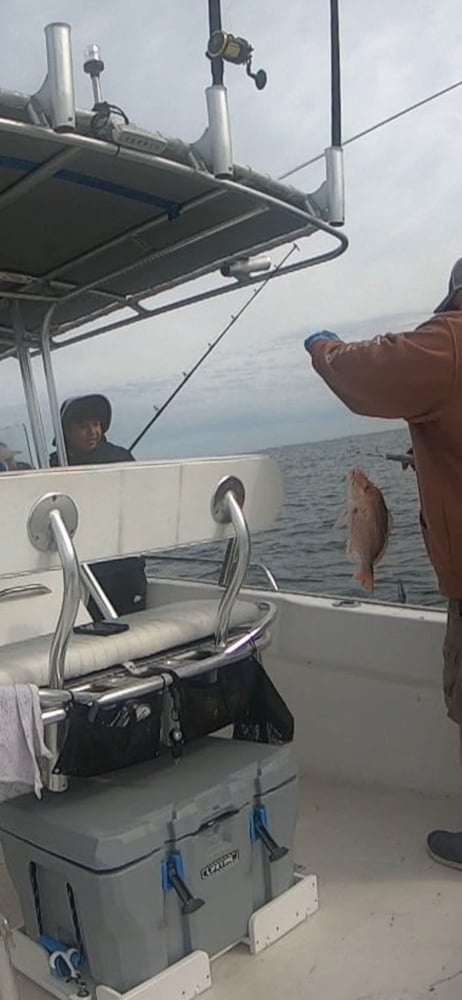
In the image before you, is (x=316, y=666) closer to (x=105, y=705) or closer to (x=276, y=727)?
(x=276, y=727)

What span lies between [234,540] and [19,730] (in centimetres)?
72

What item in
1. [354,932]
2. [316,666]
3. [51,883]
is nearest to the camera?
[51,883]

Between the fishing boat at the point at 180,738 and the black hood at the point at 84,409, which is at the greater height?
the black hood at the point at 84,409

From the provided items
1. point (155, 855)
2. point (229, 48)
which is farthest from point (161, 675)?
point (229, 48)

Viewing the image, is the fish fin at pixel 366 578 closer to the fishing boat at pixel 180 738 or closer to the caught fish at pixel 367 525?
the caught fish at pixel 367 525

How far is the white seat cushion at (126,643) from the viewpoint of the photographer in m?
1.91

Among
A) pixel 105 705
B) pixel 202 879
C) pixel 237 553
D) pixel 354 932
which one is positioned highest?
pixel 237 553

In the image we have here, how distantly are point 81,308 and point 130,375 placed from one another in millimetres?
387

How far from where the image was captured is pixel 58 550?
176 cm

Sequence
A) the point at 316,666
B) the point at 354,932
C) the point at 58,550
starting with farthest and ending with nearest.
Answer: the point at 316,666, the point at 354,932, the point at 58,550

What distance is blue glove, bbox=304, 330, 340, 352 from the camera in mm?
2434

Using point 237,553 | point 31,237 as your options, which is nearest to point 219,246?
point 31,237

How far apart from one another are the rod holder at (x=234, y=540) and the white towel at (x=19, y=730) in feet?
1.90

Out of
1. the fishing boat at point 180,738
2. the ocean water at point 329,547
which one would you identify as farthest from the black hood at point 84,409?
the fishing boat at point 180,738
